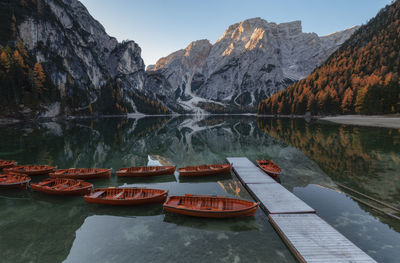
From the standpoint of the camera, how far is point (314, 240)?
11742 mm

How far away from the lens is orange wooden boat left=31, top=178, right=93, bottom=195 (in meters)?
18.5

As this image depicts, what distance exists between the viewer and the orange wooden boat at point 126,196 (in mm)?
16591

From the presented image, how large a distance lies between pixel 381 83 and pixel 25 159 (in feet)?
426

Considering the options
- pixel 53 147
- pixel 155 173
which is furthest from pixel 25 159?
pixel 155 173

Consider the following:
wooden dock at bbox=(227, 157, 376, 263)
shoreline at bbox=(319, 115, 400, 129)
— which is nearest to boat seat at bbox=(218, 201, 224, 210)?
wooden dock at bbox=(227, 157, 376, 263)

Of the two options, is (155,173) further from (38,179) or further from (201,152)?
(201,152)

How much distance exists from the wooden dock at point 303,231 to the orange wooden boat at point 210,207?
214 cm

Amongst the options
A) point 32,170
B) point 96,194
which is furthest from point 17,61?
point 96,194

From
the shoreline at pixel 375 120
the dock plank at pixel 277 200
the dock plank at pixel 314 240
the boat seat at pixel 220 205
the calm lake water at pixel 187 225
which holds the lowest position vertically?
the calm lake water at pixel 187 225

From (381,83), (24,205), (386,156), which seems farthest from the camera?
(381,83)

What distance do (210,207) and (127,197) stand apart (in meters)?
8.13

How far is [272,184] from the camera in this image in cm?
2105

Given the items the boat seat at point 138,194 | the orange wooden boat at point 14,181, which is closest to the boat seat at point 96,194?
the boat seat at point 138,194

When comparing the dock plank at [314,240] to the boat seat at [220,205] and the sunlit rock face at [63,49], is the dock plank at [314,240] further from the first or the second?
the sunlit rock face at [63,49]
